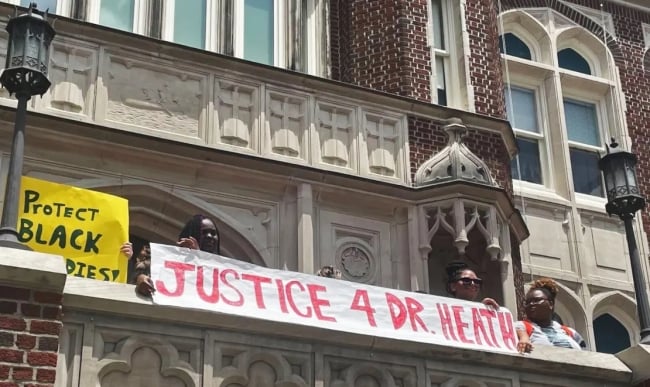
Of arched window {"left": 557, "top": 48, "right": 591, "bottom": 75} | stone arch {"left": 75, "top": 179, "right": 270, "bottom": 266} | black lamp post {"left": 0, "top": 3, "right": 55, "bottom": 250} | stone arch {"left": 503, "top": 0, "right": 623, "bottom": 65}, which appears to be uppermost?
stone arch {"left": 503, "top": 0, "right": 623, "bottom": 65}

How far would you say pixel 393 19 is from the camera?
13867mm

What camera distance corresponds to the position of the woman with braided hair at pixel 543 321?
8414 millimetres

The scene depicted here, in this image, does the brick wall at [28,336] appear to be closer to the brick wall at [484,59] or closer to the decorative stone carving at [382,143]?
the decorative stone carving at [382,143]

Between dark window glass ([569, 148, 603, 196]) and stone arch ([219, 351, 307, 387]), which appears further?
dark window glass ([569, 148, 603, 196])

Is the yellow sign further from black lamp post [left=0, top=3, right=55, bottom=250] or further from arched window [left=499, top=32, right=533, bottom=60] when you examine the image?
arched window [left=499, top=32, right=533, bottom=60]

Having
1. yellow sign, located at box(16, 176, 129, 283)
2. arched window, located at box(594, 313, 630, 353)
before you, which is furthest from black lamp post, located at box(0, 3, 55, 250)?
arched window, located at box(594, 313, 630, 353)

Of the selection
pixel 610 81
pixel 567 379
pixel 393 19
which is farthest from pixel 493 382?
pixel 610 81

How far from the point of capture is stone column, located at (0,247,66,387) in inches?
244

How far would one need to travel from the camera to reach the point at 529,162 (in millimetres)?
16453

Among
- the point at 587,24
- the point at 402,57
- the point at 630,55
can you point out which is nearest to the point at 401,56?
the point at 402,57

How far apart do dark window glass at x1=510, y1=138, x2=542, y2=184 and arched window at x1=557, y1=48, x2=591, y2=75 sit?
1849 millimetres

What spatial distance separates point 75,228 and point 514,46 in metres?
10.6

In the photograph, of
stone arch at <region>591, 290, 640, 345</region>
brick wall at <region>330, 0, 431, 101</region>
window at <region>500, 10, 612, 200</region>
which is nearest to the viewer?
brick wall at <region>330, 0, 431, 101</region>

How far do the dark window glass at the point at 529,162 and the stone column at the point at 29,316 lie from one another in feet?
35.1
